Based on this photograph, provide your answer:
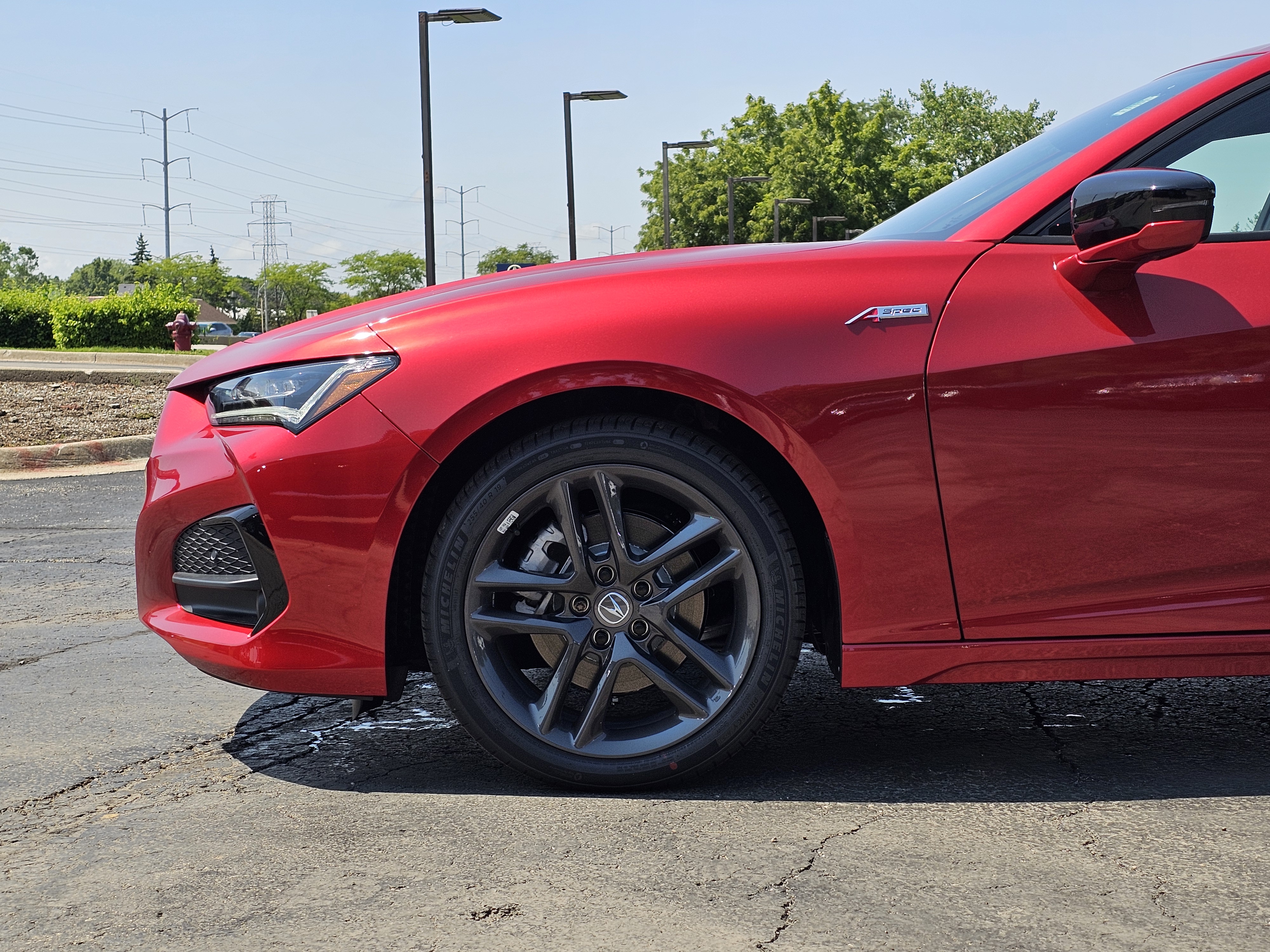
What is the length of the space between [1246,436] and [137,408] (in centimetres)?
1139

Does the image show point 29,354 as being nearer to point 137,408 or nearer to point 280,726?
point 137,408

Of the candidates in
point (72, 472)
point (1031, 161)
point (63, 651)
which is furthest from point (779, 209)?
point (1031, 161)

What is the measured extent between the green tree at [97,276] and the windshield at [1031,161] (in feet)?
591

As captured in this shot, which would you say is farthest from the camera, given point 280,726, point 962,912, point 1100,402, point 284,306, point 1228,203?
point 284,306

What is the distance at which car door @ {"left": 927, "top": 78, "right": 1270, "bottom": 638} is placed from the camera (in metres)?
2.49

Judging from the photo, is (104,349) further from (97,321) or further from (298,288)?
(298,288)

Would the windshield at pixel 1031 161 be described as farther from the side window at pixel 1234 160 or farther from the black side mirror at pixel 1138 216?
the black side mirror at pixel 1138 216

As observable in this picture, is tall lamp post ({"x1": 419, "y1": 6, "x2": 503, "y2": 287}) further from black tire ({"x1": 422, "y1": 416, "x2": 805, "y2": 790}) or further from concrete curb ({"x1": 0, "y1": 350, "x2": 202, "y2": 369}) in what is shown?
black tire ({"x1": 422, "y1": 416, "x2": 805, "y2": 790})

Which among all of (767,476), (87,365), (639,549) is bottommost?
(639,549)

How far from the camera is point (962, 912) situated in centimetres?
207

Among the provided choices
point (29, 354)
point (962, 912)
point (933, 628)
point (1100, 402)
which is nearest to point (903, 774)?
point (933, 628)

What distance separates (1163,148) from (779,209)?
186 ft

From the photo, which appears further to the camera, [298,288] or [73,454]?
[298,288]

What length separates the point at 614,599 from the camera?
102 inches
